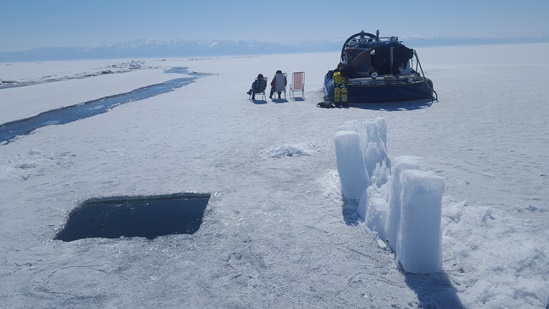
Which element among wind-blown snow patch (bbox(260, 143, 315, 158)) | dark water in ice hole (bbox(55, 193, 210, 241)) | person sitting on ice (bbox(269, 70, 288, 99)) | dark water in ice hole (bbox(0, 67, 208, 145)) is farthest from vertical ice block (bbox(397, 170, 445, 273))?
person sitting on ice (bbox(269, 70, 288, 99))

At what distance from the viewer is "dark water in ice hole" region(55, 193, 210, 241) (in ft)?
13.7

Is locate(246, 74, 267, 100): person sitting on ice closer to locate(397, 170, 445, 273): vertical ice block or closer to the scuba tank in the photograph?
the scuba tank

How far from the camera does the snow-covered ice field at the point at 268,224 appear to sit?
301 centimetres

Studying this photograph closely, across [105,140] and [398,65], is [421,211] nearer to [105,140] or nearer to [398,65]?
[105,140]

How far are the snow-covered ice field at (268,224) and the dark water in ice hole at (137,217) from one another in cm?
15

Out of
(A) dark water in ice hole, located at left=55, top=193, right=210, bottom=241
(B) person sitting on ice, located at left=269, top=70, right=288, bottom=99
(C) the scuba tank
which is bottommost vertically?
(A) dark water in ice hole, located at left=55, top=193, right=210, bottom=241

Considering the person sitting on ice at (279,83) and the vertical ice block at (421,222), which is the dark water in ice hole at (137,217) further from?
the person sitting on ice at (279,83)

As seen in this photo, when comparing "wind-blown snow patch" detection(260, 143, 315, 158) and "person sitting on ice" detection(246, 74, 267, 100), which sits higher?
"person sitting on ice" detection(246, 74, 267, 100)

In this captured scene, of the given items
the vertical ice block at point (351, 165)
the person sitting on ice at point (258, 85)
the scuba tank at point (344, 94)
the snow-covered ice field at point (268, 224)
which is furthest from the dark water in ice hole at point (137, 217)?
the person sitting on ice at point (258, 85)

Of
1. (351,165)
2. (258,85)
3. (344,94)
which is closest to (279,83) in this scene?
(258,85)

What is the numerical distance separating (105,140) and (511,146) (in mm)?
8518

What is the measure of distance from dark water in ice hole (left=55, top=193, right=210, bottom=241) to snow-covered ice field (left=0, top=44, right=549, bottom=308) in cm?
15

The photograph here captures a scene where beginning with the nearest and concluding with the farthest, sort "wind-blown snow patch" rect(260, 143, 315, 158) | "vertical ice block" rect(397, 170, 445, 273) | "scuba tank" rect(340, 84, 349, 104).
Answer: "vertical ice block" rect(397, 170, 445, 273) < "wind-blown snow patch" rect(260, 143, 315, 158) < "scuba tank" rect(340, 84, 349, 104)

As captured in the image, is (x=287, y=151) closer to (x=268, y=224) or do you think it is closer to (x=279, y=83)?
(x=268, y=224)
